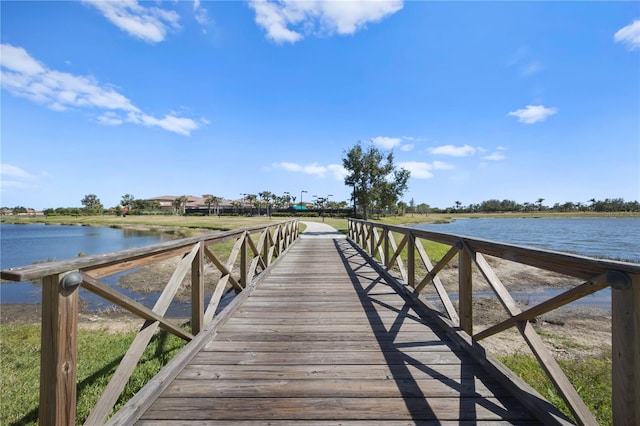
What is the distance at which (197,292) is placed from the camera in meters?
2.93

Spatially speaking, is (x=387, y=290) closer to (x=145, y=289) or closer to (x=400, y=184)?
(x=145, y=289)

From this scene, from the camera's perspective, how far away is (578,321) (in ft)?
23.6

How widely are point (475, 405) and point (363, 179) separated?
2207 cm

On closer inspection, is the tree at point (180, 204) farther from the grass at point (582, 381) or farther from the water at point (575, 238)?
the grass at point (582, 381)

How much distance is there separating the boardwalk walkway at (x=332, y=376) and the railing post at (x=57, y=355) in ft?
1.91

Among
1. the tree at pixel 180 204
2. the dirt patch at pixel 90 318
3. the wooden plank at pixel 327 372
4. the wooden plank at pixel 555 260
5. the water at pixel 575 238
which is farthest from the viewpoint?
the tree at pixel 180 204

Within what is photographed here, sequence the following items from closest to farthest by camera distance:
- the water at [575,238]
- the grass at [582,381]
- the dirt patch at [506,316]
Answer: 1. the grass at [582,381]
2. the dirt patch at [506,316]
3. the water at [575,238]

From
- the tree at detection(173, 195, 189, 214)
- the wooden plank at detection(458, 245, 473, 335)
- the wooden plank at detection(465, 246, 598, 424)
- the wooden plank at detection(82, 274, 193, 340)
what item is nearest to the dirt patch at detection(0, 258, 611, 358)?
the wooden plank at detection(458, 245, 473, 335)

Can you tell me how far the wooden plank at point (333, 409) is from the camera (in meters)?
1.89

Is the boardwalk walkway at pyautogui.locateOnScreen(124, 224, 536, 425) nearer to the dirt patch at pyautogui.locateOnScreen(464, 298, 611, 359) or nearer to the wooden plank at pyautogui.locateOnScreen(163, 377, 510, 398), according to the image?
the wooden plank at pyautogui.locateOnScreen(163, 377, 510, 398)

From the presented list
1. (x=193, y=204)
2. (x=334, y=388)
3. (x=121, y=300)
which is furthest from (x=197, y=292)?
(x=193, y=204)

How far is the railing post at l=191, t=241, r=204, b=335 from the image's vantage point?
2914 millimetres

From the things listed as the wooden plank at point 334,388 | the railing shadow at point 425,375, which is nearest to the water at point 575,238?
the railing shadow at point 425,375

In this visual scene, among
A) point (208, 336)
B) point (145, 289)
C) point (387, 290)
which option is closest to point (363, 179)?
point (145, 289)
